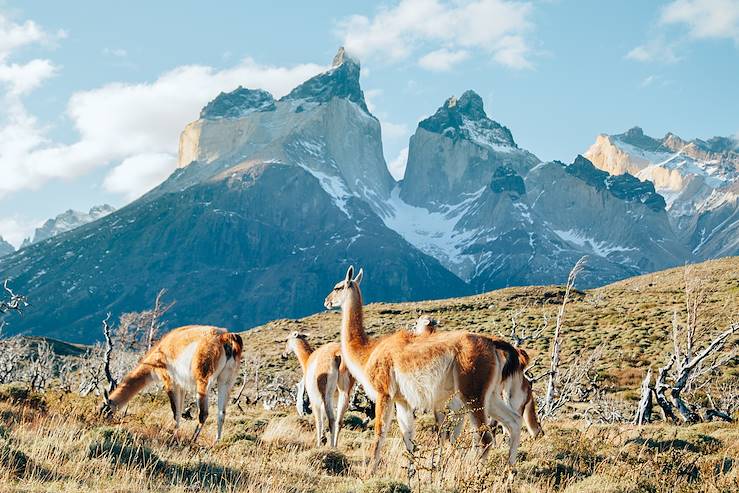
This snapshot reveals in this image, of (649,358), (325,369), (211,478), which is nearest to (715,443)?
(325,369)

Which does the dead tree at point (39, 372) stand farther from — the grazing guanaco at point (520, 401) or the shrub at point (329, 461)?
the grazing guanaco at point (520, 401)

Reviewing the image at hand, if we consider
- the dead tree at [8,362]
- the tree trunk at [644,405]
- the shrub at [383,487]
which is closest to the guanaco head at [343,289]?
the shrub at [383,487]

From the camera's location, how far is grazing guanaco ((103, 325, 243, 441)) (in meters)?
12.0

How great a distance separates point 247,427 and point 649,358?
23875mm

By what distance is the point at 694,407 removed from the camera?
60.4 ft

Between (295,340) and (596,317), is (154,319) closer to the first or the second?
(295,340)

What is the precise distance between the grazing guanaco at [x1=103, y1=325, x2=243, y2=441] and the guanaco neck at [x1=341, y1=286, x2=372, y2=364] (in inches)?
91.3

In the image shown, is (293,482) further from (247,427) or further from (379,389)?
(247,427)

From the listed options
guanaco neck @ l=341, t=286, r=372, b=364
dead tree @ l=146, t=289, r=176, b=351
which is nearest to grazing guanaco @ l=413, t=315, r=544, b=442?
guanaco neck @ l=341, t=286, r=372, b=364

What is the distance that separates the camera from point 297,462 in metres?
9.88

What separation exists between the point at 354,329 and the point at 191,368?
324 centimetres

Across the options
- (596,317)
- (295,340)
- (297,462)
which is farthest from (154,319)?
(596,317)

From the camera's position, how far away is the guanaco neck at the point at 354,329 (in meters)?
10.4

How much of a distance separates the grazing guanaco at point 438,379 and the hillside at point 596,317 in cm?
1004
